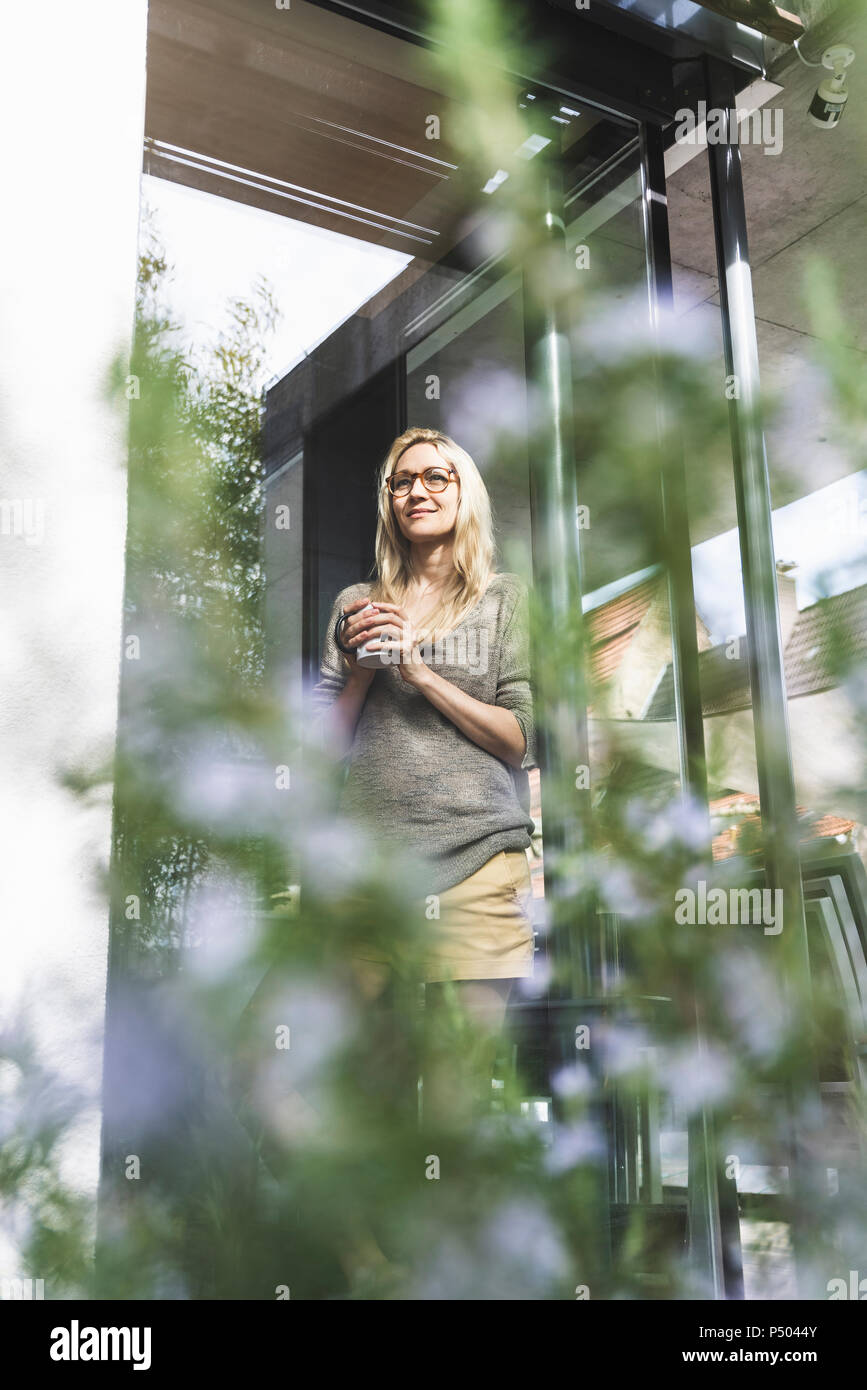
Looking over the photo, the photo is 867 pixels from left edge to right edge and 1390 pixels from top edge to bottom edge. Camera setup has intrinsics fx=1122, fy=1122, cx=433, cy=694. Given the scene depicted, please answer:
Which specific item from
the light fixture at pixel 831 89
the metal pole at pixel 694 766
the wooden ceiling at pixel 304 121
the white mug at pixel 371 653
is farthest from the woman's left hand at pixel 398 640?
the light fixture at pixel 831 89

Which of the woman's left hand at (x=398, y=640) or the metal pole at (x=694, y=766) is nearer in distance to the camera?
the metal pole at (x=694, y=766)

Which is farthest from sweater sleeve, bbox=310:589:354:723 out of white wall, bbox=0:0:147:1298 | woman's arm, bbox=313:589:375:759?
white wall, bbox=0:0:147:1298

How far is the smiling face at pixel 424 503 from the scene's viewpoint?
1.49 metres

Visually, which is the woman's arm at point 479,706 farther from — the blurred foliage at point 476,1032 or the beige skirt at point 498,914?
the blurred foliage at point 476,1032

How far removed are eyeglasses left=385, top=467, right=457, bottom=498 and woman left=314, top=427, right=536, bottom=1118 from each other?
2.4 inches

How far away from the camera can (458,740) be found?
1.35 m

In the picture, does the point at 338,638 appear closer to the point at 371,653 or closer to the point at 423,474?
the point at 371,653

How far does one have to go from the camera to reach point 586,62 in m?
1.79

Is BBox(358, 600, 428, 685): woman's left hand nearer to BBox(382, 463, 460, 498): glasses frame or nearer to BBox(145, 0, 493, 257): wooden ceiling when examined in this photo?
BBox(382, 463, 460, 498): glasses frame

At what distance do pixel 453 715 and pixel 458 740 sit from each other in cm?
4

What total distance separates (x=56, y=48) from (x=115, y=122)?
9 cm

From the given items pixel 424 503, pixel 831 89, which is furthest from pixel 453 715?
pixel 831 89
